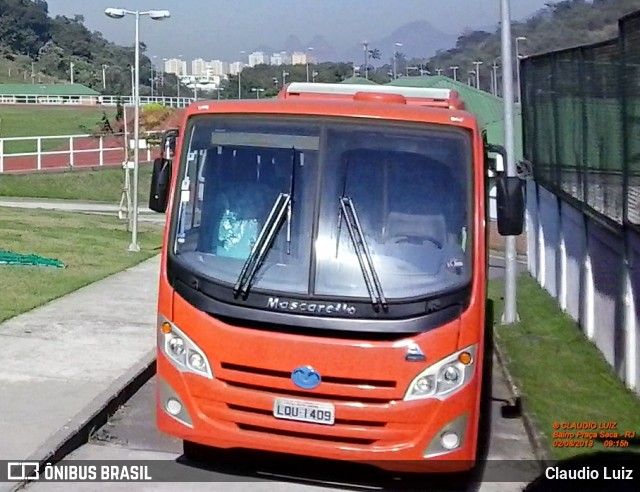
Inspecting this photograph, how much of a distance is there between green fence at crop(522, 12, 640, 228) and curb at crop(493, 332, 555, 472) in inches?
74.6

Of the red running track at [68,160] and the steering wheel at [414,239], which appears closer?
the steering wheel at [414,239]

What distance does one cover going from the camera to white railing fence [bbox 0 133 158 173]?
39.8 metres

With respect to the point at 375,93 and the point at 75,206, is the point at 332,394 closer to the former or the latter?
the point at 375,93

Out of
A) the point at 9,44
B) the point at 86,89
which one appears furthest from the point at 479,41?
the point at 9,44

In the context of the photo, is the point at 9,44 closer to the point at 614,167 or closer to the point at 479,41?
the point at 479,41

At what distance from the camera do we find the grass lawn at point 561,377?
9.02 meters

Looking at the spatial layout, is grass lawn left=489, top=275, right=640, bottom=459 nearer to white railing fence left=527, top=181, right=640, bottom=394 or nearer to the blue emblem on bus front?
white railing fence left=527, top=181, right=640, bottom=394

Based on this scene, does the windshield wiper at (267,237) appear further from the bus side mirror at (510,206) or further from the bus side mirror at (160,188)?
the bus side mirror at (510,206)

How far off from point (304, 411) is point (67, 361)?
4059 millimetres

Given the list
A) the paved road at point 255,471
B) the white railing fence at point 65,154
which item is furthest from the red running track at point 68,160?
the paved road at point 255,471

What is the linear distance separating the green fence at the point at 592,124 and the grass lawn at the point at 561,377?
1558 millimetres

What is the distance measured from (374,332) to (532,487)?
68.7 inches

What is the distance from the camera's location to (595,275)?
1238 centimetres

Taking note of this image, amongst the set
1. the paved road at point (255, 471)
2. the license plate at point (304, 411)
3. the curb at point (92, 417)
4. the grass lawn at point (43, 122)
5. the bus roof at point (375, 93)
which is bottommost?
the paved road at point (255, 471)
